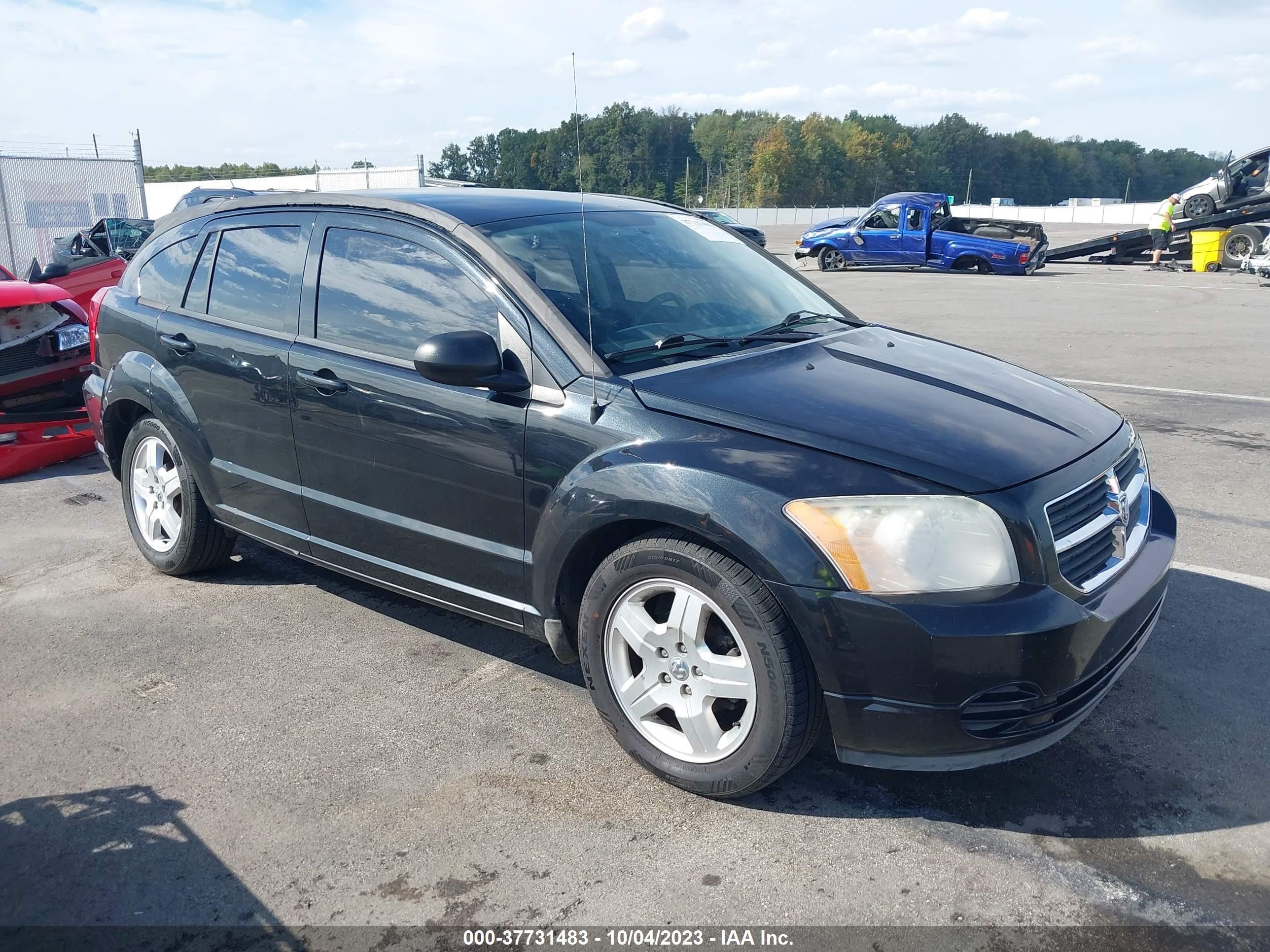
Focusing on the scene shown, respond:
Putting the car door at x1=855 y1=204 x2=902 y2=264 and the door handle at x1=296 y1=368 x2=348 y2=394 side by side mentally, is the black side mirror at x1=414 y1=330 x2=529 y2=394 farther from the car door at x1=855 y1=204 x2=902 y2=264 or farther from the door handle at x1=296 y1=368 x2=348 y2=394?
the car door at x1=855 y1=204 x2=902 y2=264

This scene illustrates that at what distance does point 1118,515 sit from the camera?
121 inches

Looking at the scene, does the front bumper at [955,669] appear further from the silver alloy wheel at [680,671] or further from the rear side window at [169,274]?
the rear side window at [169,274]

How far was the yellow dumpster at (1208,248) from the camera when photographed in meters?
24.2

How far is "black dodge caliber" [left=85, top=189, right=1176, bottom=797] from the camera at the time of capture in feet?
8.82

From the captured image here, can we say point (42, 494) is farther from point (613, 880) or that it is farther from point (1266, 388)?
point (1266, 388)

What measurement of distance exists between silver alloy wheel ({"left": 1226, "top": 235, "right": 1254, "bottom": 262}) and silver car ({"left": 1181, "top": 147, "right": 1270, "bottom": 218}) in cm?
104

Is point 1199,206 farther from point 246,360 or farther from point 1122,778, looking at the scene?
point 246,360

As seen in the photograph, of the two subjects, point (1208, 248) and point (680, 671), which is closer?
point (680, 671)

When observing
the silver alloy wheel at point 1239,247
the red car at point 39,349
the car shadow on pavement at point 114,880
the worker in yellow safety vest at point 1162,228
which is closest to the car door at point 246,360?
the car shadow on pavement at point 114,880

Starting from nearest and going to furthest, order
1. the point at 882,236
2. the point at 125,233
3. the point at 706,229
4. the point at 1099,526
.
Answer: the point at 1099,526 → the point at 706,229 → the point at 125,233 → the point at 882,236

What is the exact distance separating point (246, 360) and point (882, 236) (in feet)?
78.2

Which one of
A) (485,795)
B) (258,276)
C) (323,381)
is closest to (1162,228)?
(258,276)

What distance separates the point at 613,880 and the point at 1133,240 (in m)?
28.1

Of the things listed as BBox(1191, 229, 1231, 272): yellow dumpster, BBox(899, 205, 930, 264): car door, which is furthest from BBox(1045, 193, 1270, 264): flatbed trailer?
BBox(899, 205, 930, 264): car door
